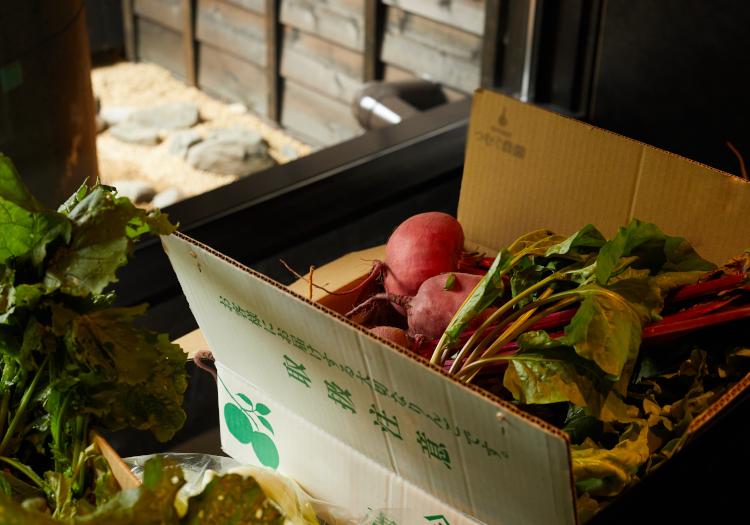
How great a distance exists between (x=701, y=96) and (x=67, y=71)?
1.61 meters

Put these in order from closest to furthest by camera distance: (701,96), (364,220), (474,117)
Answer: (474,117) → (364,220) → (701,96)

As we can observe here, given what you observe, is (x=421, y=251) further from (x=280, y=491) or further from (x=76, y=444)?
(x=76, y=444)

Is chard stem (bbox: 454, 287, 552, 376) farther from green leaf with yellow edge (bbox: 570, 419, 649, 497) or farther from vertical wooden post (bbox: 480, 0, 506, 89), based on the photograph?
vertical wooden post (bbox: 480, 0, 506, 89)

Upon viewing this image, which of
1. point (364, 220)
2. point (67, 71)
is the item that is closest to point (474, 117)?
point (364, 220)

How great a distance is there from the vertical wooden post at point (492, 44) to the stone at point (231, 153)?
2.69 ft

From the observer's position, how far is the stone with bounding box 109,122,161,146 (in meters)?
2.28

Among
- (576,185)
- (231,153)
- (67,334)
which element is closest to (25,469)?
(67,334)

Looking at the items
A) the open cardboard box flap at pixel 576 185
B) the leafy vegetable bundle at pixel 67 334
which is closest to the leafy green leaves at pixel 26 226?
the leafy vegetable bundle at pixel 67 334

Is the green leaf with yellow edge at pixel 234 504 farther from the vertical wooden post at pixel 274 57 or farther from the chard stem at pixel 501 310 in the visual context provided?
the vertical wooden post at pixel 274 57

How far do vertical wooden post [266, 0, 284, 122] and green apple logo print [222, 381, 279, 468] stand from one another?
209 centimetres

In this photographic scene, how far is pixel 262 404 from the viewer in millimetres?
811

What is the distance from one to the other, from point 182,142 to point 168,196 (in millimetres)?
365

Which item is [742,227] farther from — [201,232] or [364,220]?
[201,232]

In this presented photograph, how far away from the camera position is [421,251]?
95 centimetres
